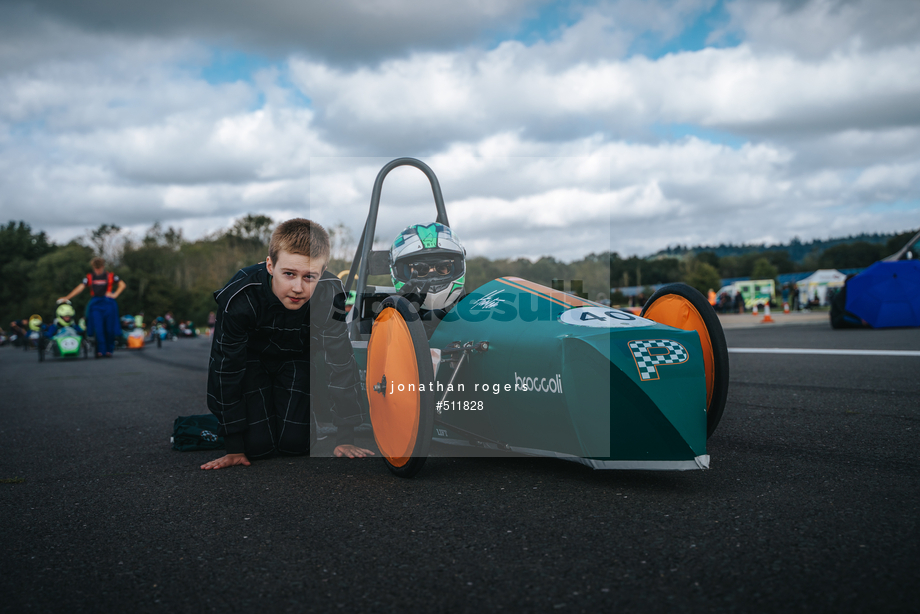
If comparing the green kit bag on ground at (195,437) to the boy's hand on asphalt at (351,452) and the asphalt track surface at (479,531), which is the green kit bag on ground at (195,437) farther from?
the boy's hand on asphalt at (351,452)

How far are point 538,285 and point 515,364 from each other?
0.59 meters

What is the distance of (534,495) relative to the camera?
2631 mm

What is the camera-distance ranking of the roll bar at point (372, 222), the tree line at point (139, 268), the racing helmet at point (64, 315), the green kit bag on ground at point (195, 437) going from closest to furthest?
the green kit bag on ground at point (195, 437) → the roll bar at point (372, 222) → the racing helmet at point (64, 315) → the tree line at point (139, 268)

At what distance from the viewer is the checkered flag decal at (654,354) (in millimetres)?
2496

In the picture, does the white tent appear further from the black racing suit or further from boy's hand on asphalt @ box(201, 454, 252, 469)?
boy's hand on asphalt @ box(201, 454, 252, 469)

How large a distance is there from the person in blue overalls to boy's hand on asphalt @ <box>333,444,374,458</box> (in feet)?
40.1

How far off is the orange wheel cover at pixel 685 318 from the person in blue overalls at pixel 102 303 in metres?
13.5

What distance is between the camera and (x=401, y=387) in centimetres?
293

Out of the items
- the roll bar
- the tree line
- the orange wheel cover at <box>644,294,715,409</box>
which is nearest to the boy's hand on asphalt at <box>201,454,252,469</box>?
the roll bar

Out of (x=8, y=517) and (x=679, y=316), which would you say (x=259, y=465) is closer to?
(x=8, y=517)

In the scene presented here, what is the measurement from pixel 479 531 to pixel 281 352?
83.3 inches
